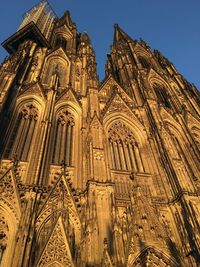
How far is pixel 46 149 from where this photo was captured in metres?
14.8

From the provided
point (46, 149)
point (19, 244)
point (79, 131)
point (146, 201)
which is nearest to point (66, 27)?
point (79, 131)

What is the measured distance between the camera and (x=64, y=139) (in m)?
16.6

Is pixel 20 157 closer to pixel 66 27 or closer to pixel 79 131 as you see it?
pixel 79 131

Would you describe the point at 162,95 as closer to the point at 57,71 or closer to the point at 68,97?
the point at 57,71

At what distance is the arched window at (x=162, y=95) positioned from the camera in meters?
24.0

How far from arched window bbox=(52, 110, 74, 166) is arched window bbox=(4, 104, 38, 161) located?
1.45 meters

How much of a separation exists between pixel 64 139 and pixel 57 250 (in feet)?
24.4

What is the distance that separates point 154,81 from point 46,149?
52.5ft

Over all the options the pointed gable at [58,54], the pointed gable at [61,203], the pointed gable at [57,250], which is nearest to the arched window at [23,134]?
the pointed gable at [61,203]

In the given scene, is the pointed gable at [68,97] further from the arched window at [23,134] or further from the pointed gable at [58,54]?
the pointed gable at [58,54]

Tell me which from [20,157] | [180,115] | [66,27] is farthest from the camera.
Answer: [66,27]

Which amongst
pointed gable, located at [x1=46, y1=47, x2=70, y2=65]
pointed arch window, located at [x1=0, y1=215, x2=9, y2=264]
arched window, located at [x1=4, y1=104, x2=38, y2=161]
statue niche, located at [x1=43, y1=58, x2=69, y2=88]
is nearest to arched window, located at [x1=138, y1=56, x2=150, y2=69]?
pointed gable, located at [x1=46, y1=47, x2=70, y2=65]

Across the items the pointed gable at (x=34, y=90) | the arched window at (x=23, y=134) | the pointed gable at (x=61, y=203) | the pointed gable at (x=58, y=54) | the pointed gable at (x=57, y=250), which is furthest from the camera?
the pointed gable at (x=58, y=54)

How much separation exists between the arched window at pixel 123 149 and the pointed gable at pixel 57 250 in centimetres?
563
